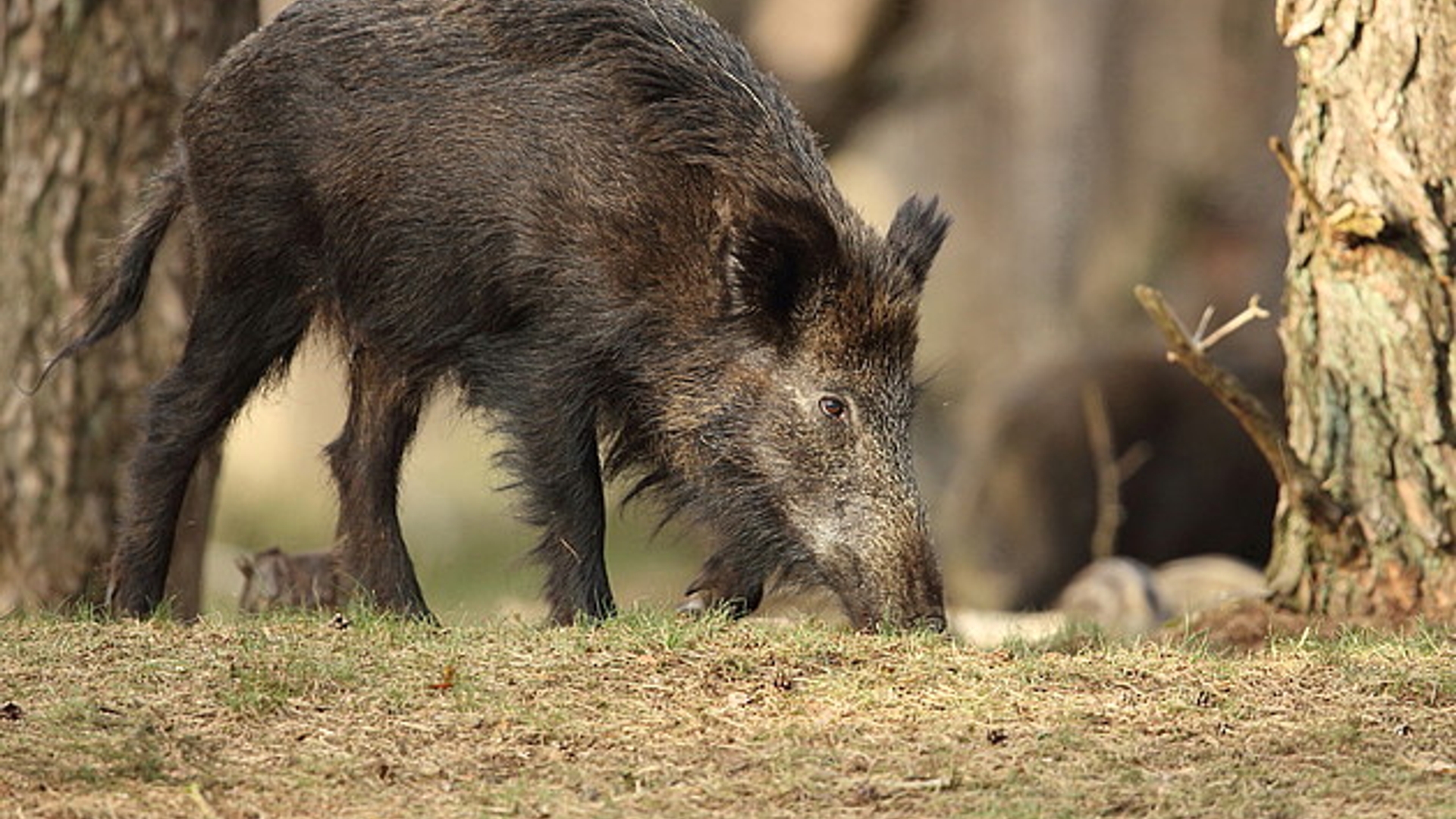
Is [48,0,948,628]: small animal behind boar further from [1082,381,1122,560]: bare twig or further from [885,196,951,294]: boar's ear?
[1082,381,1122,560]: bare twig

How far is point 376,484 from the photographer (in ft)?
24.9

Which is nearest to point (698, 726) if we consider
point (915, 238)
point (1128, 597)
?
point (915, 238)

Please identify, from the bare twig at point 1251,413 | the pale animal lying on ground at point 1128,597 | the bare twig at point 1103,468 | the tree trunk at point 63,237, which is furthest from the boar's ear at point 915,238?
the bare twig at point 1103,468

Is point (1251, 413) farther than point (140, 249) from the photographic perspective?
Yes

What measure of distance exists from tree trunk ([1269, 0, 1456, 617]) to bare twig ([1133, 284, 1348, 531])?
2 centimetres

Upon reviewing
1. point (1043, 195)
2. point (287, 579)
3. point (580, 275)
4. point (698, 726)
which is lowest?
point (698, 726)

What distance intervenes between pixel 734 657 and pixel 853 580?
1.10 metres

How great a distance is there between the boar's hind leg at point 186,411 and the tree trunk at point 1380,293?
131 inches

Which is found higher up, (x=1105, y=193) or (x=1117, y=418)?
(x=1105, y=193)

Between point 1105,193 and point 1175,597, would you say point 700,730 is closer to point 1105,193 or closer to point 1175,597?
point 1175,597

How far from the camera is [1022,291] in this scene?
18.0 metres

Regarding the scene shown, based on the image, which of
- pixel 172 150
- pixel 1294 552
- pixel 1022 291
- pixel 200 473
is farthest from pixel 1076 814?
pixel 1022 291

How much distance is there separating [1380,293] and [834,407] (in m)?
1.85

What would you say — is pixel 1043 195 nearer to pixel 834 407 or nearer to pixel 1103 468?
pixel 1103 468
